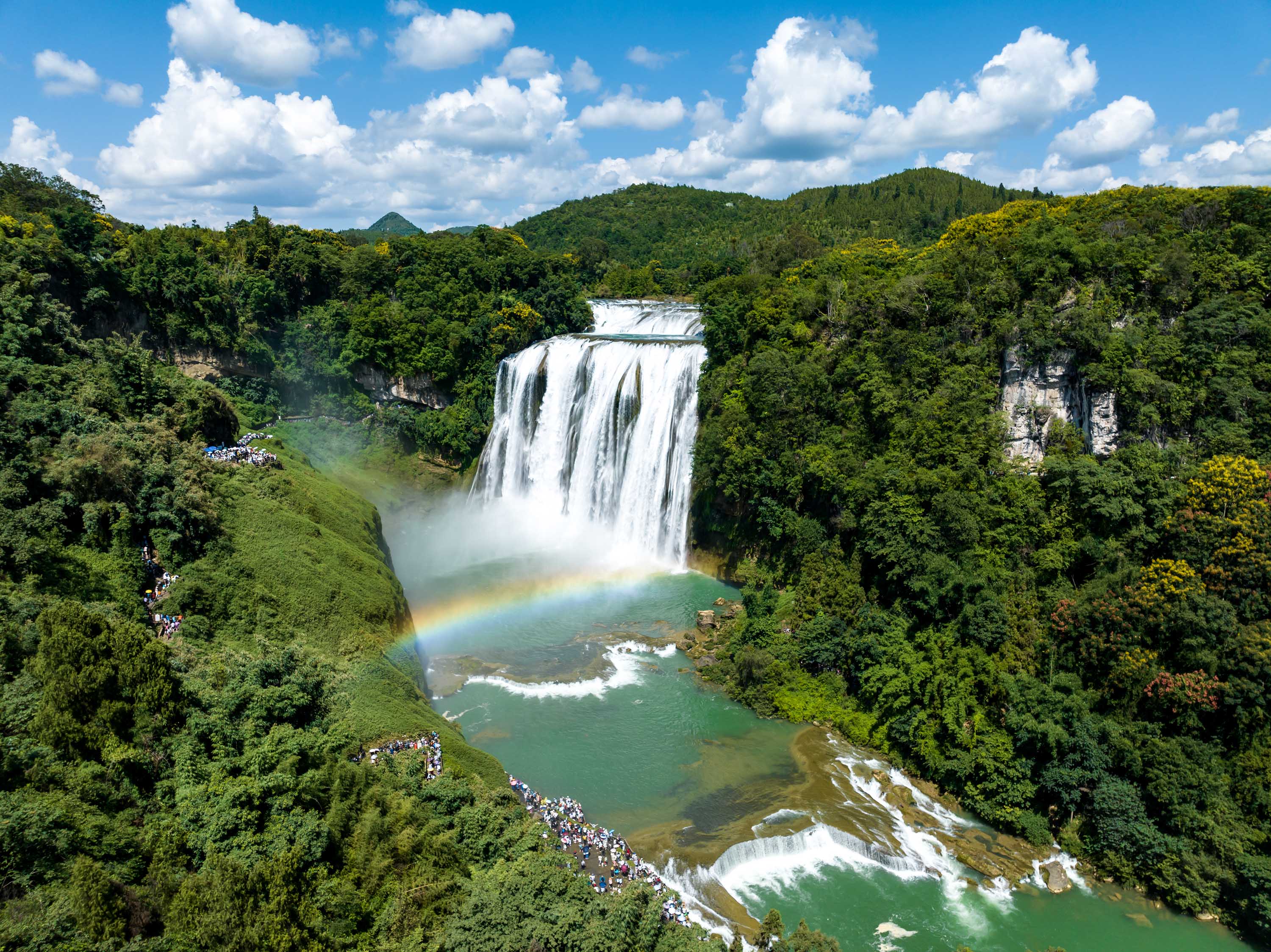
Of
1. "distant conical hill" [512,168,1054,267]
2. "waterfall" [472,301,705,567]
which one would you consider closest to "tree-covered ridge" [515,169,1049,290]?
"distant conical hill" [512,168,1054,267]

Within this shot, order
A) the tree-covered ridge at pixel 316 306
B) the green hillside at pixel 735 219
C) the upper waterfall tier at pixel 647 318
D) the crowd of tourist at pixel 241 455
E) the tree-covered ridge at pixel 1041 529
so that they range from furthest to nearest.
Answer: the green hillside at pixel 735 219 → the upper waterfall tier at pixel 647 318 → the tree-covered ridge at pixel 316 306 → the crowd of tourist at pixel 241 455 → the tree-covered ridge at pixel 1041 529

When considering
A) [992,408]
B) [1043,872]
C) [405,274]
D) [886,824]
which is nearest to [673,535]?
[992,408]

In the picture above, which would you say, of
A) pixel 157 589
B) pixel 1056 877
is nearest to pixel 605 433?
pixel 157 589

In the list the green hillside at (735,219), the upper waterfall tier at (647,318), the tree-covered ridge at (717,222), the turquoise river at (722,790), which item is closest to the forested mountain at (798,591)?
the turquoise river at (722,790)

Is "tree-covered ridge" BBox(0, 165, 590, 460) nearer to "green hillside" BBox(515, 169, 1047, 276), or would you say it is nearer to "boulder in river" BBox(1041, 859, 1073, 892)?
"green hillside" BBox(515, 169, 1047, 276)

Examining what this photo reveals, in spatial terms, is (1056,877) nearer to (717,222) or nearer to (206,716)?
(206,716)

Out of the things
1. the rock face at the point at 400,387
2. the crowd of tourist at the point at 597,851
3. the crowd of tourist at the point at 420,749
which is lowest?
the crowd of tourist at the point at 597,851

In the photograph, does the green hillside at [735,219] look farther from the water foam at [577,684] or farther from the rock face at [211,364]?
the water foam at [577,684]

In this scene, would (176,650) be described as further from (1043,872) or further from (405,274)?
(405,274)
